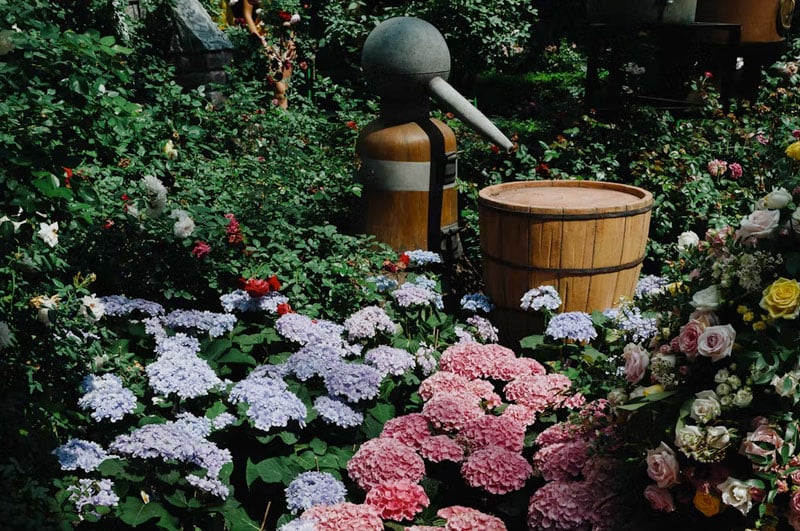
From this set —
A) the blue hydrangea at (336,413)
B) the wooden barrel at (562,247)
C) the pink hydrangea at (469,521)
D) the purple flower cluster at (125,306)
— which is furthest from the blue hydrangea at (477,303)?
the pink hydrangea at (469,521)

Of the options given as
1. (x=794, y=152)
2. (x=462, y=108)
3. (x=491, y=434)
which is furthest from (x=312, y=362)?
(x=462, y=108)

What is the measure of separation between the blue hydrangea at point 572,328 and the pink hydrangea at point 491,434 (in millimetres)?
666

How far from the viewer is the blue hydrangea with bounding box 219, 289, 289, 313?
326 centimetres

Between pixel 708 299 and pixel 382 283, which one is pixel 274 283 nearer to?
pixel 382 283

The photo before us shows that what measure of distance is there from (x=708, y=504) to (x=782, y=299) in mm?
556

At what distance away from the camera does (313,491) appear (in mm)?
2422

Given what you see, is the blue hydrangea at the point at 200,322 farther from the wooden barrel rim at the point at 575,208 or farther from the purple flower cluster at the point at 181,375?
the wooden barrel rim at the point at 575,208

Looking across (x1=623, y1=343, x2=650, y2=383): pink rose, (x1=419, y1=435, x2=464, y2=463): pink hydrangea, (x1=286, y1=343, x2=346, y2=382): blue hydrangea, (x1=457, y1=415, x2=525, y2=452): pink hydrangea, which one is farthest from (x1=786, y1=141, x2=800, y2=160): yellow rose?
(x1=286, y1=343, x2=346, y2=382): blue hydrangea

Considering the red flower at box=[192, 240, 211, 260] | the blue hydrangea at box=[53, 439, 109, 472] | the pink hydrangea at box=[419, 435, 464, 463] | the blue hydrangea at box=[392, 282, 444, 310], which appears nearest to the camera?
the blue hydrangea at box=[53, 439, 109, 472]

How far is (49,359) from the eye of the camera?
8.50 feet

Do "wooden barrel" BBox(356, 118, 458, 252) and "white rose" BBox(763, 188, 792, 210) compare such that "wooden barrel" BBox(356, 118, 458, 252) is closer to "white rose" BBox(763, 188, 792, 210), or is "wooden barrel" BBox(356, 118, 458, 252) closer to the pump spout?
the pump spout

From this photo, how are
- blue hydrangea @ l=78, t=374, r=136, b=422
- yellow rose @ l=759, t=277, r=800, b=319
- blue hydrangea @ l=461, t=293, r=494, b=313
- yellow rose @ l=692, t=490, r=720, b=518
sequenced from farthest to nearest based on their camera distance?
blue hydrangea @ l=461, t=293, r=494, b=313 → blue hydrangea @ l=78, t=374, r=136, b=422 → yellow rose @ l=692, t=490, r=720, b=518 → yellow rose @ l=759, t=277, r=800, b=319

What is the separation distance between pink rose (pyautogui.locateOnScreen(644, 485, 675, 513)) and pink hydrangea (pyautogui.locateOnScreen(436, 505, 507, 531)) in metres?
0.42

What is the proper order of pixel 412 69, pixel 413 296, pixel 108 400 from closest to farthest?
pixel 108 400 → pixel 413 296 → pixel 412 69
